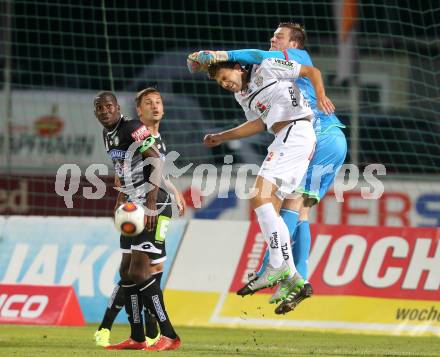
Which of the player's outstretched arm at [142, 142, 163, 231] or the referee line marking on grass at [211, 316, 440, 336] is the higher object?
the player's outstretched arm at [142, 142, 163, 231]

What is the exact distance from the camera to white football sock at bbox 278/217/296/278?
901 centimetres

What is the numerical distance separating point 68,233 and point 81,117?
13.2 feet

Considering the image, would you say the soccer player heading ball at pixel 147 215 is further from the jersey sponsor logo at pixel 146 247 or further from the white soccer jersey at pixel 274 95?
the white soccer jersey at pixel 274 95

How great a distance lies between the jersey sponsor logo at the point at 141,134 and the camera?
939 centimetres

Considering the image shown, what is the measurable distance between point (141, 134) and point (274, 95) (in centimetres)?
111

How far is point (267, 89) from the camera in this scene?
9.23m

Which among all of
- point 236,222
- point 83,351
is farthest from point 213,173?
point 83,351

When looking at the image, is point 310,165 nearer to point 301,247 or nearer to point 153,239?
point 301,247

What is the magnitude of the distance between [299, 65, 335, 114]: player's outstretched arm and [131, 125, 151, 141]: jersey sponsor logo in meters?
1.35

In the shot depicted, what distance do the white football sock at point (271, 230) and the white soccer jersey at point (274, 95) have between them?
2.44ft

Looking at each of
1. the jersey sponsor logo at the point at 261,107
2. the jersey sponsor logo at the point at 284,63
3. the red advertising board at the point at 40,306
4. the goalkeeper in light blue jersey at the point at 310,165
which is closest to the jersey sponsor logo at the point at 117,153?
the jersey sponsor logo at the point at 261,107

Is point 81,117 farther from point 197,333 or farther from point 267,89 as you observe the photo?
point 267,89

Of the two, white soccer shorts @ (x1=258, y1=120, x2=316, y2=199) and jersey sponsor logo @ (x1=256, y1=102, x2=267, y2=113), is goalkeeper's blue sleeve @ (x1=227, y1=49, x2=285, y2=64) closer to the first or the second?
jersey sponsor logo @ (x1=256, y1=102, x2=267, y2=113)

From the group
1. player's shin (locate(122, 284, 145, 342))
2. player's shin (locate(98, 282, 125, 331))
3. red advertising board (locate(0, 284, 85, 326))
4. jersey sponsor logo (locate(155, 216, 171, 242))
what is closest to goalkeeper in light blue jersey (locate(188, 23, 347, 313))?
jersey sponsor logo (locate(155, 216, 171, 242))
